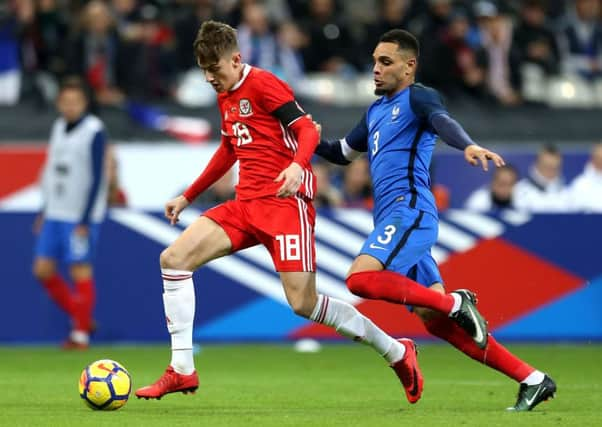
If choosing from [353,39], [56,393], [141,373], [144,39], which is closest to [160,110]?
[144,39]

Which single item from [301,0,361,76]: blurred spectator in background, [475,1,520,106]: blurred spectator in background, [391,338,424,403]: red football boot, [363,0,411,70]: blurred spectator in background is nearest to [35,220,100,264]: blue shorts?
[391,338,424,403]: red football boot

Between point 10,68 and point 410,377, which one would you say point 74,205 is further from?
point 410,377

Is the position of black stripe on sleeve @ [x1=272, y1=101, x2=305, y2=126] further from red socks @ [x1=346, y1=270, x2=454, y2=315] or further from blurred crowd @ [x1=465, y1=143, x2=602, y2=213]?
blurred crowd @ [x1=465, y1=143, x2=602, y2=213]

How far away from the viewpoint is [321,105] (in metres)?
17.2

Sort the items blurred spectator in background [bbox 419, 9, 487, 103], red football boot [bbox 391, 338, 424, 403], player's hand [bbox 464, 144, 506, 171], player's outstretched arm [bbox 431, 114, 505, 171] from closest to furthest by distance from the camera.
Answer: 1. player's hand [bbox 464, 144, 506, 171]
2. player's outstretched arm [bbox 431, 114, 505, 171]
3. red football boot [bbox 391, 338, 424, 403]
4. blurred spectator in background [bbox 419, 9, 487, 103]

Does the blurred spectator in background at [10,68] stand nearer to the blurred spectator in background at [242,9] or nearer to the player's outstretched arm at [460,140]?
the blurred spectator in background at [242,9]

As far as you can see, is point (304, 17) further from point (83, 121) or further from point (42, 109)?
point (83, 121)

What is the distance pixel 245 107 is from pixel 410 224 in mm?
1244

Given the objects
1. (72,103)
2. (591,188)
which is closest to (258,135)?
(72,103)

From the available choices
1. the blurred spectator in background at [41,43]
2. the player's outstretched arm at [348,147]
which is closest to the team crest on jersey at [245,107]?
the player's outstretched arm at [348,147]

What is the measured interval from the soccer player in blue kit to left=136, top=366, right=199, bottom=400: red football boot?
3.71 feet

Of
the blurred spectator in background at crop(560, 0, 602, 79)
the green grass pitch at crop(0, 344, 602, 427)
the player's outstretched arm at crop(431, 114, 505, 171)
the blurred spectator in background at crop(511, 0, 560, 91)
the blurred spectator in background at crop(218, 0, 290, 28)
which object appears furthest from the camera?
the blurred spectator in background at crop(560, 0, 602, 79)

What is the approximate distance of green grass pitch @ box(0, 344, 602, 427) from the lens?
303 inches

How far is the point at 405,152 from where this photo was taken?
833 cm
